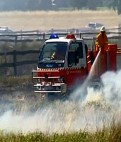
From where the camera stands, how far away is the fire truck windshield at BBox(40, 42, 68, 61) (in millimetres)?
18900

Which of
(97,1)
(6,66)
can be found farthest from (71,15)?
(6,66)

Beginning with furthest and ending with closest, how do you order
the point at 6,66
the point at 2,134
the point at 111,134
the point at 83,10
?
the point at 83,10 < the point at 6,66 < the point at 2,134 < the point at 111,134

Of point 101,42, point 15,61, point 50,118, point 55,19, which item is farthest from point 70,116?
point 55,19

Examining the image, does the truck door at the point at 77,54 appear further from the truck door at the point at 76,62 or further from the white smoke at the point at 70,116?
the white smoke at the point at 70,116

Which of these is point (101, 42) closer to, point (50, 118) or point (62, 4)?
point (50, 118)

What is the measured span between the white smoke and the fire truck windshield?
1.71m

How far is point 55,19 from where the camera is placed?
67.8 meters

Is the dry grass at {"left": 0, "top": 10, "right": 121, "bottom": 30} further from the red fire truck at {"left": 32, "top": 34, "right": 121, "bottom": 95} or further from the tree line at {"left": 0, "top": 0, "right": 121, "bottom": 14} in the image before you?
the red fire truck at {"left": 32, "top": 34, "right": 121, "bottom": 95}

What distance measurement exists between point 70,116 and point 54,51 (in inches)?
245

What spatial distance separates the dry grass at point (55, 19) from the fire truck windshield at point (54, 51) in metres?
45.1

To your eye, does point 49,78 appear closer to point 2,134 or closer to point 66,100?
point 66,100

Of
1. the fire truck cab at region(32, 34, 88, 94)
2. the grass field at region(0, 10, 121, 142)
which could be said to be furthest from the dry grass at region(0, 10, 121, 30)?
the fire truck cab at region(32, 34, 88, 94)

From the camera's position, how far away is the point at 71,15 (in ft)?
224

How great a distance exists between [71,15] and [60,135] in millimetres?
58214
